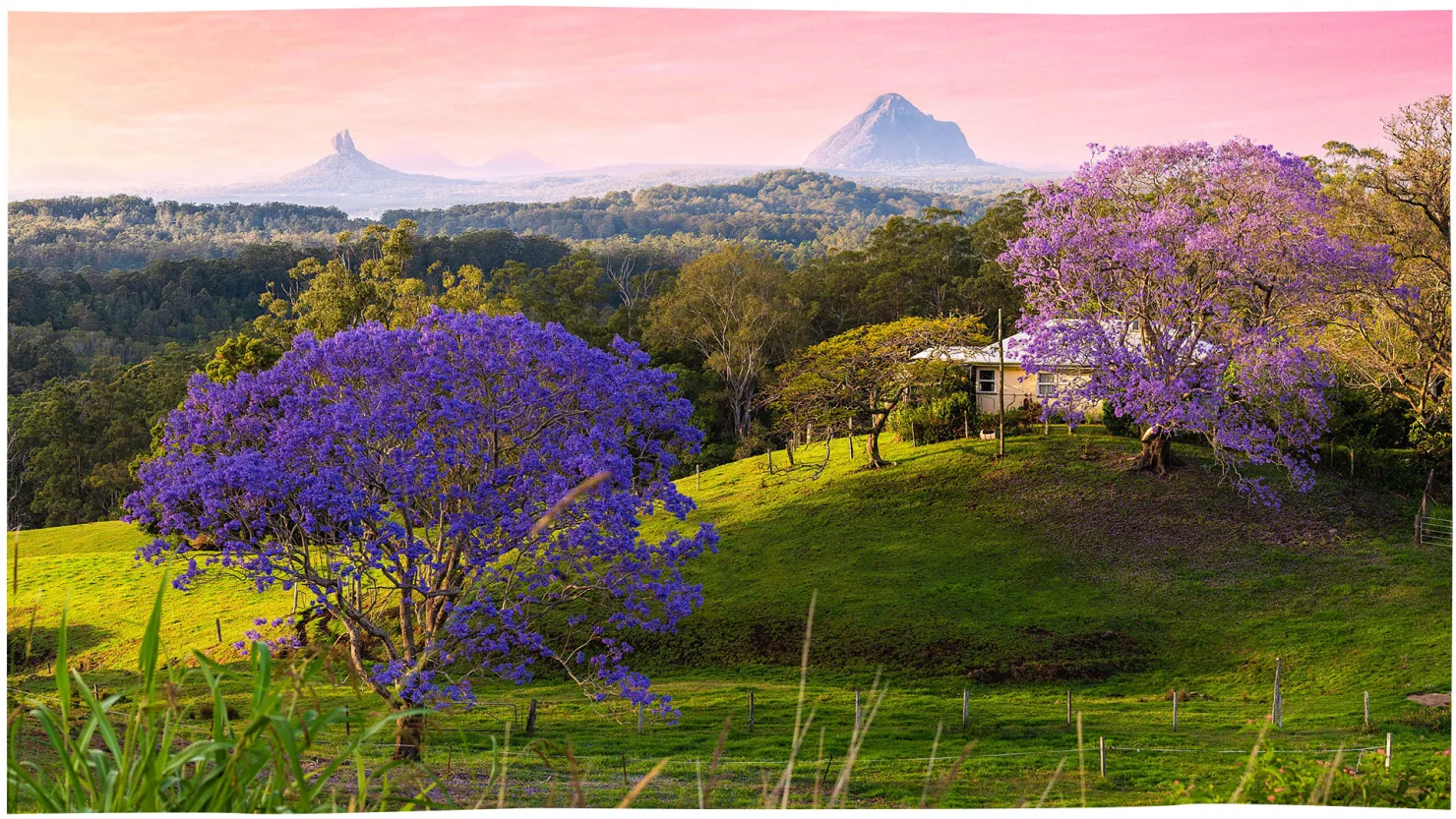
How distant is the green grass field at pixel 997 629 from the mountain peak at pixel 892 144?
9.16m

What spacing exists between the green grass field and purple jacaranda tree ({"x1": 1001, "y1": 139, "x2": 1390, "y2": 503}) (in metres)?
1.52

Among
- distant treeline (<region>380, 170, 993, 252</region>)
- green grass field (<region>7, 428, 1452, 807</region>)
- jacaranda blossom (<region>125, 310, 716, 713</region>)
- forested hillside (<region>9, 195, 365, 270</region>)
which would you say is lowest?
green grass field (<region>7, 428, 1452, 807</region>)

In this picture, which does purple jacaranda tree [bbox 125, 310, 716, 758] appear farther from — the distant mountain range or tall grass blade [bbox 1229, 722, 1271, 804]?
the distant mountain range

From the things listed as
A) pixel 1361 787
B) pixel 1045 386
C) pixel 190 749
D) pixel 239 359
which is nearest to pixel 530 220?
pixel 1045 386

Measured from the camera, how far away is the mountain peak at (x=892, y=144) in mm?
25594

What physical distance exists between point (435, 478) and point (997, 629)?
7733 mm

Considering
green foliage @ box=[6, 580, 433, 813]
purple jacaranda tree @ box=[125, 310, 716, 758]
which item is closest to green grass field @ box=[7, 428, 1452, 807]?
purple jacaranda tree @ box=[125, 310, 716, 758]

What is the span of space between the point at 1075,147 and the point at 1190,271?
230 cm

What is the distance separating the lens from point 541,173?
21.4 meters

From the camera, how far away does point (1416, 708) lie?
10.1m

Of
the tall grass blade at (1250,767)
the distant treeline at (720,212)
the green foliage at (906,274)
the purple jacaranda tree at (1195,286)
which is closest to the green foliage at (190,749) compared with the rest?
the tall grass blade at (1250,767)

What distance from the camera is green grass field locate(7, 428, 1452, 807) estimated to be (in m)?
8.87

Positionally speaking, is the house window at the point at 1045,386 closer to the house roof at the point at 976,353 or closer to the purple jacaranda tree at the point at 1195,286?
the house roof at the point at 976,353

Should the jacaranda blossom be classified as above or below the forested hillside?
below
